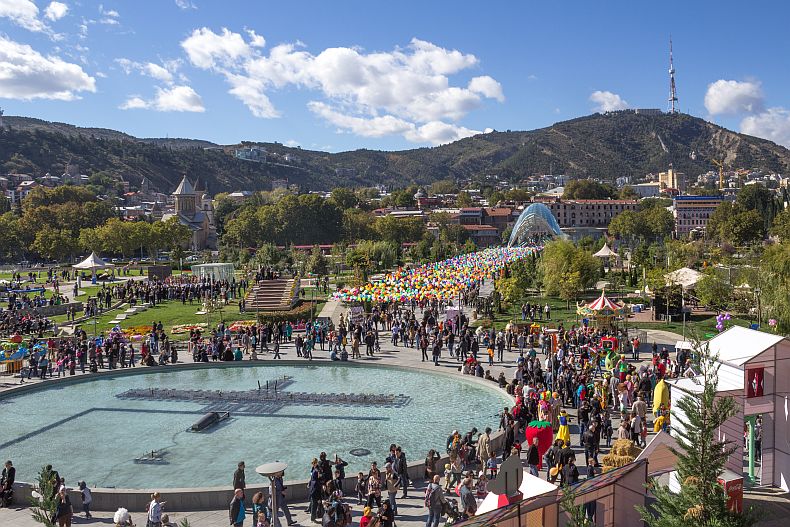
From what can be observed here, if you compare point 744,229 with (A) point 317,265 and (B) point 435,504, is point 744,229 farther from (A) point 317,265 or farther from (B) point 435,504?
(B) point 435,504

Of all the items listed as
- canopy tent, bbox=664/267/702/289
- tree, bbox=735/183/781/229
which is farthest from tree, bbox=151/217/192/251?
tree, bbox=735/183/781/229

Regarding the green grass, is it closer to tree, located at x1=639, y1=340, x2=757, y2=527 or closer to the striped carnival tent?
the striped carnival tent

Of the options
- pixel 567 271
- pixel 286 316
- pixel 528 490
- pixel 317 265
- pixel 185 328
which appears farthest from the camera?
pixel 317 265

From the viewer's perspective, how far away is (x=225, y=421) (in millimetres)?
17234

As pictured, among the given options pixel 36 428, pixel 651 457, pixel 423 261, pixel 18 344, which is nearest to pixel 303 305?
pixel 18 344

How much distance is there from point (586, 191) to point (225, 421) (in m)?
153

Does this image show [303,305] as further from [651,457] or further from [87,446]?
[651,457]

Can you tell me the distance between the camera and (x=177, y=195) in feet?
339

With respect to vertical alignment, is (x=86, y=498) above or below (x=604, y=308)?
below

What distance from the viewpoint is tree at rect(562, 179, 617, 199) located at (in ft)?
521

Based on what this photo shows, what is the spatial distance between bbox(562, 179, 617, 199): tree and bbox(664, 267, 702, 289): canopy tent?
127482 millimetres

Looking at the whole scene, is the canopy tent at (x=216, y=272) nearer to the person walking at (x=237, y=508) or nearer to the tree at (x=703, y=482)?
the person walking at (x=237, y=508)

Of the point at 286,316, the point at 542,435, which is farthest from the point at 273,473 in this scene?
the point at 286,316

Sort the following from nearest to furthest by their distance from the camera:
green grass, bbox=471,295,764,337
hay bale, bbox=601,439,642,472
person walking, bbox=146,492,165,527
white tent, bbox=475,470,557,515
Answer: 1. white tent, bbox=475,470,557,515
2. person walking, bbox=146,492,165,527
3. hay bale, bbox=601,439,642,472
4. green grass, bbox=471,295,764,337
